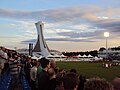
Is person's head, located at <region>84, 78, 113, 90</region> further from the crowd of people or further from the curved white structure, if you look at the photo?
the curved white structure

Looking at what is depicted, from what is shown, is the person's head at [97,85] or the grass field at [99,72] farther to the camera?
the grass field at [99,72]

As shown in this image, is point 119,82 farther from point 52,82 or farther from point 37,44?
point 37,44

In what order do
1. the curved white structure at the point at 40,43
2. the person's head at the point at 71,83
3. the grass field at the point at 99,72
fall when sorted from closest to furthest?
1. the person's head at the point at 71,83
2. the grass field at the point at 99,72
3. the curved white structure at the point at 40,43

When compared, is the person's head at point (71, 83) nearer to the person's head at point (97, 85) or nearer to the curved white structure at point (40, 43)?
the person's head at point (97, 85)

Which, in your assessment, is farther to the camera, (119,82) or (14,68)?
(14,68)

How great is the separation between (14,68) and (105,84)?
12770 millimetres

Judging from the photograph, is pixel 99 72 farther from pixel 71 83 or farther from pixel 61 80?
pixel 71 83

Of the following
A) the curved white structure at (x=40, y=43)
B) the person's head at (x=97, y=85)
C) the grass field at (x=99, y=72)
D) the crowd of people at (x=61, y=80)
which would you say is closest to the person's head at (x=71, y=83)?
the crowd of people at (x=61, y=80)

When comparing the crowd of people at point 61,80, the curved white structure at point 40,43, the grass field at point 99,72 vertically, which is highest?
the curved white structure at point 40,43

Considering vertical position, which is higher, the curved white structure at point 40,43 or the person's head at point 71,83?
the curved white structure at point 40,43

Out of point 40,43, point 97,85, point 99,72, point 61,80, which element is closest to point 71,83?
point 97,85

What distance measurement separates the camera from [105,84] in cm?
362

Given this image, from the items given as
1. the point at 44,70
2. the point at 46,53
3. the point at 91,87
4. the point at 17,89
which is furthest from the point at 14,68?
the point at 46,53

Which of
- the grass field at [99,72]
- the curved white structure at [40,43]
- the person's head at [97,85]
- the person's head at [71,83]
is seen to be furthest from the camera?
the curved white structure at [40,43]
